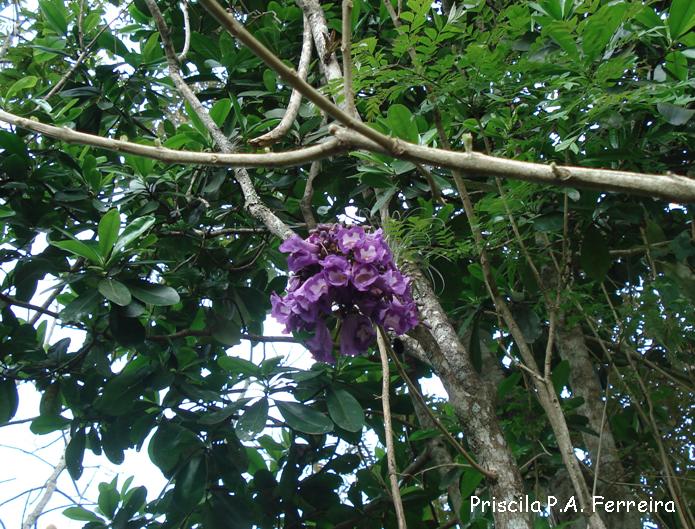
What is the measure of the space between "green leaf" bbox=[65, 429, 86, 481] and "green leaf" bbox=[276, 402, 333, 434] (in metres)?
0.76

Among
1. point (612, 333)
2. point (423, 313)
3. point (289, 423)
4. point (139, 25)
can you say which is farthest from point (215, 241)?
point (612, 333)

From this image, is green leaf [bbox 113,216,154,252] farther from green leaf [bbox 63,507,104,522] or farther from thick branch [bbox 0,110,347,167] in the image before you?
green leaf [bbox 63,507,104,522]

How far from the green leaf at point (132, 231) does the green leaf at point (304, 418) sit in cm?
69

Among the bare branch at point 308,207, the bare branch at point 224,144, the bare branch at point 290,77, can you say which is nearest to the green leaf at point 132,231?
the bare branch at point 224,144

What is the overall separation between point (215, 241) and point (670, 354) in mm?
1605

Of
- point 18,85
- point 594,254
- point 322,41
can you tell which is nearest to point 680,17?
point 594,254

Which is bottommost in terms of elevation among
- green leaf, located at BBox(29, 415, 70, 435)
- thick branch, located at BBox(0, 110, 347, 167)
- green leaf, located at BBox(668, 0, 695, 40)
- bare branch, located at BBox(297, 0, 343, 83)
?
thick branch, located at BBox(0, 110, 347, 167)

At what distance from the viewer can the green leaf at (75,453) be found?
8.21 feet

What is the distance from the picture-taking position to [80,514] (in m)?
2.74

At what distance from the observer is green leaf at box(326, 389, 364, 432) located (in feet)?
7.21

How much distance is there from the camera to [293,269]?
1316 millimetres

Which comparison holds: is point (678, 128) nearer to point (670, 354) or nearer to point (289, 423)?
point (670, 354)

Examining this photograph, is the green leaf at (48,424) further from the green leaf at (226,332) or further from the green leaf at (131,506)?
the green leaf at (226,332)

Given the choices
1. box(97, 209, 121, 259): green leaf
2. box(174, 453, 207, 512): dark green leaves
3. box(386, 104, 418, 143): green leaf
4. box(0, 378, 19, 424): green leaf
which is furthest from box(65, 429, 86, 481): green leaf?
box(386, 104, 418, 143): green leaf
